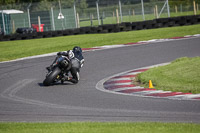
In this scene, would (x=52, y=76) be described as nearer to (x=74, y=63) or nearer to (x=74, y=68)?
(x=74, y=68)

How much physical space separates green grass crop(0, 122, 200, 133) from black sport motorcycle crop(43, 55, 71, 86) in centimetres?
421

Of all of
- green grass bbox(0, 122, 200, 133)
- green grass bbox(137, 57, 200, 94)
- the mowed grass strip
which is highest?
the mowed grass strip

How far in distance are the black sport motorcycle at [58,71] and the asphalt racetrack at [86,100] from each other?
19cm

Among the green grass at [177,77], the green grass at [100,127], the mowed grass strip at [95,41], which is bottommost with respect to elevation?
the green grass at [100,127]

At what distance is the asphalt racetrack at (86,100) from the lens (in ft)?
24.4

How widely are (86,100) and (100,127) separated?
2.61 m

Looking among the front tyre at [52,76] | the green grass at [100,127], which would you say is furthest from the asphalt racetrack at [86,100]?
the green grass at [100,127]

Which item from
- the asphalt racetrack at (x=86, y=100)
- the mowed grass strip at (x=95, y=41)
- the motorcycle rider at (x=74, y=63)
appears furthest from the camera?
the mowed grass strip at (x=95, y=41)

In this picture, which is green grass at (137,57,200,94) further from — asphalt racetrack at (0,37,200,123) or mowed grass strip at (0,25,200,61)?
mowed grass strip at (0,25,200,61)

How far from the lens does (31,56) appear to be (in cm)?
1941

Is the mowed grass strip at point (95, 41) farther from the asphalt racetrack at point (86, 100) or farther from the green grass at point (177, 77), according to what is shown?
the green grass at point (177, 77)

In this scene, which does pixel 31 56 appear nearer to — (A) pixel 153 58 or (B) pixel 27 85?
(A) pixel 153 58

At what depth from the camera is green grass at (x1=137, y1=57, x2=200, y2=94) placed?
9672mm

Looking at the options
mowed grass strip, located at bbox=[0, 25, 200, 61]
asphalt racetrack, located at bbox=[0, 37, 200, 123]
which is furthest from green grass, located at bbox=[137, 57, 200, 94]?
mowed grass strip, located at bbox=[0, 25, 200, 61]
